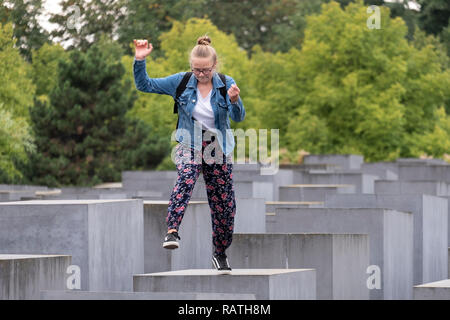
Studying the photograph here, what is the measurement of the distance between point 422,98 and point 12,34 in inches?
922

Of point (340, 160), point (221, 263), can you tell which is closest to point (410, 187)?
point (221, 263)

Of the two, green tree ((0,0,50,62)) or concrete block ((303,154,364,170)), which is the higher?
green tree ((0,0,50,62))

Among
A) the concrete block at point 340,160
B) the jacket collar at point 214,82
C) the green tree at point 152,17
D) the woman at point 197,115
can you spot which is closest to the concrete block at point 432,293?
the woman at point 197,115

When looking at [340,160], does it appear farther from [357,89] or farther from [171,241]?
[171,241]

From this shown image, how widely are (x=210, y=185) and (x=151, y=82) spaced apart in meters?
0.86

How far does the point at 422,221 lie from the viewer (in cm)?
1611

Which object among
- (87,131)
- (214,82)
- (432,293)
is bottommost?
(432,293)

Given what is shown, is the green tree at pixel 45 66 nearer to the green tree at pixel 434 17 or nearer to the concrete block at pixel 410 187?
the concrete block at pixel 410 187

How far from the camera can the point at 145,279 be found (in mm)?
8930

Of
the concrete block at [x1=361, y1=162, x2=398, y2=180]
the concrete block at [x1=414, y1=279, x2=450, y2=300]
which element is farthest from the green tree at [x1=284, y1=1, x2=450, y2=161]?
the concrete block at [x1=414, y1=279, x2=450, y2=300]

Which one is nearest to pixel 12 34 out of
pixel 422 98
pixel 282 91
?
pixel 282 91

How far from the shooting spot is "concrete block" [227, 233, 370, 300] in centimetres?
1194

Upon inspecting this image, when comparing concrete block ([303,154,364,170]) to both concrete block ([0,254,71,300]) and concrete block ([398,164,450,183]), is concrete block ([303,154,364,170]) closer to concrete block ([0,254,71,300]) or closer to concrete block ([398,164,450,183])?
concrete block ([398,164,450,183])

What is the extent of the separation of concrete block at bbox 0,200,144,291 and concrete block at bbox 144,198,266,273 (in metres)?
1.07
